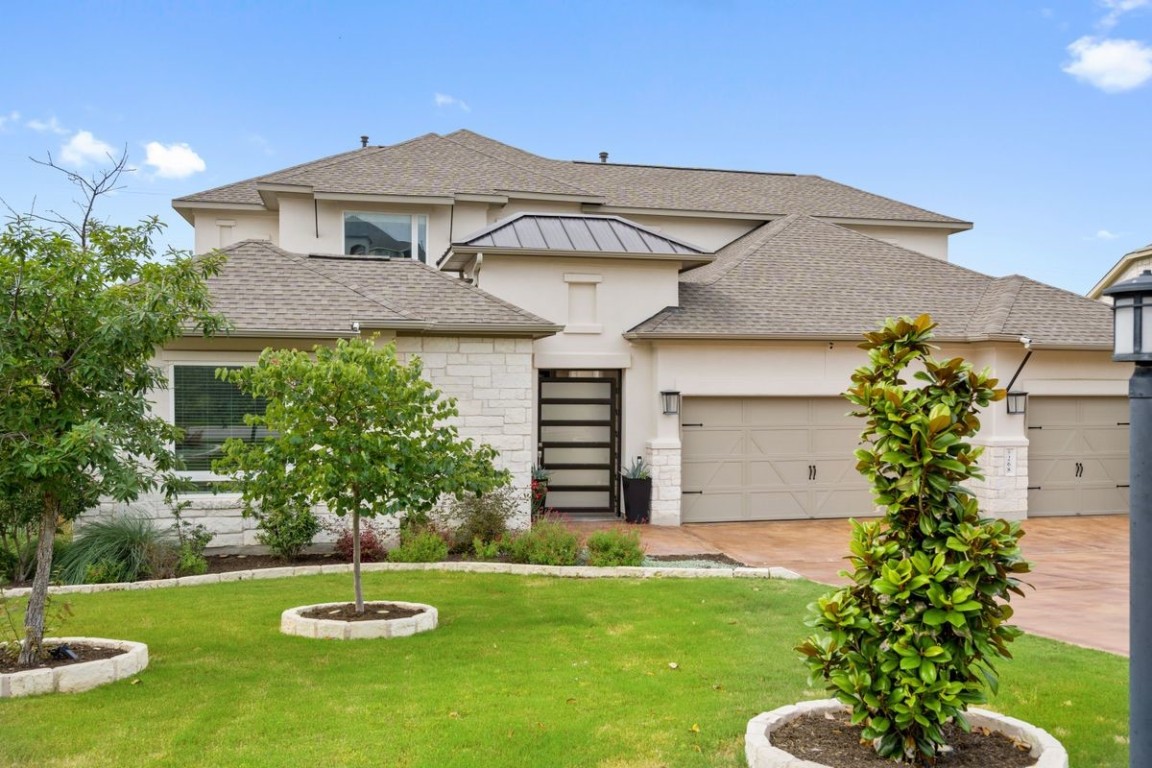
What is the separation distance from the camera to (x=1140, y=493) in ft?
14.6

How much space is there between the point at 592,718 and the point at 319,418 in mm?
4138

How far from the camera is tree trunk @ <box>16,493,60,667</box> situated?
751cm

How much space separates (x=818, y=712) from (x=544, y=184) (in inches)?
695

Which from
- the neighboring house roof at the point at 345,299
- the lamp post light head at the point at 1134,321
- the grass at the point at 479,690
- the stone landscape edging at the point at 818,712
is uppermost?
the neighboring house roof at the point at 345,299

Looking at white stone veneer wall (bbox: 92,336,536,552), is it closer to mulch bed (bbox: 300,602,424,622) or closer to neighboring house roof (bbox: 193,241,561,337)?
neighboring house roof (bbox: 193,241,561,337)

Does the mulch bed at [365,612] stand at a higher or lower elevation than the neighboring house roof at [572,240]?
lower

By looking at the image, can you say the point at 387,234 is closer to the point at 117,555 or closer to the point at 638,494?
the point at 638,494

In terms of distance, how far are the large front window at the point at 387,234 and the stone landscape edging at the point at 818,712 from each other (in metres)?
16.0

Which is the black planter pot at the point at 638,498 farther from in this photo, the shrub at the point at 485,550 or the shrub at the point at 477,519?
the shrub at the point at 485,550

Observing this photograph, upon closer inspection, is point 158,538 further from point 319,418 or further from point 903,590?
point 903,590

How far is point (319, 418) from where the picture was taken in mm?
9055

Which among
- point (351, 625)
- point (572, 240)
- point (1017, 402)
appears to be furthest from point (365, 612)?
point (1017, 402)

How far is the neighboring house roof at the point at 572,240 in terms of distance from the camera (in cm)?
1698

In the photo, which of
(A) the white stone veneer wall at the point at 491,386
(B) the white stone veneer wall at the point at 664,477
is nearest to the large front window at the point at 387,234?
(A) the white stone veneer wall at the point at 491,386
